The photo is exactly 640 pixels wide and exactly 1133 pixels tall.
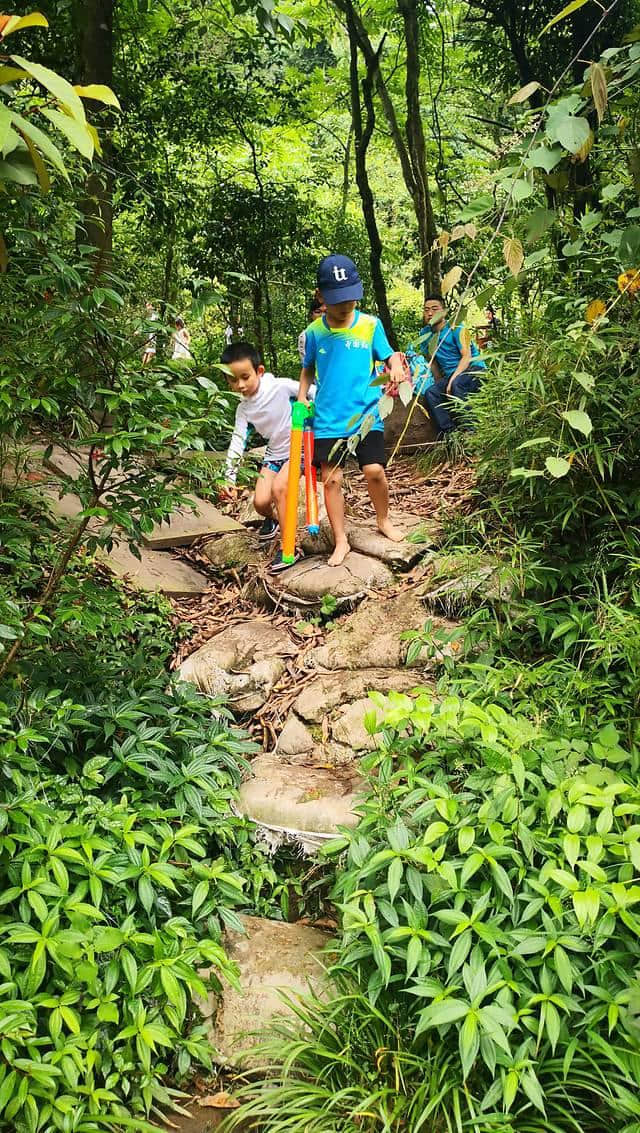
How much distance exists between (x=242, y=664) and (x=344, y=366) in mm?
1786

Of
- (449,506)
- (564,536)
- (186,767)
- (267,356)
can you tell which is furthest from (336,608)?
(267,356)

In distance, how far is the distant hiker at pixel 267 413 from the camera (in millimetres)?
5340

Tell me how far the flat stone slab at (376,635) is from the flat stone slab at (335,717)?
78 millimetres

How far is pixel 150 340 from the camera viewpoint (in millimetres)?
3240

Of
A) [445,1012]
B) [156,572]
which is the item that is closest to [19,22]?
[445,1012]

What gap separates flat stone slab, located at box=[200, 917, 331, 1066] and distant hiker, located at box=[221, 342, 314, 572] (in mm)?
2609

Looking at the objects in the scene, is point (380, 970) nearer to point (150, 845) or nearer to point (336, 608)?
point (150, 845)

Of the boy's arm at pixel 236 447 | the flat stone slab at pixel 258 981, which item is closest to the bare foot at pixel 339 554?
the boy's arm at pixel 236 447

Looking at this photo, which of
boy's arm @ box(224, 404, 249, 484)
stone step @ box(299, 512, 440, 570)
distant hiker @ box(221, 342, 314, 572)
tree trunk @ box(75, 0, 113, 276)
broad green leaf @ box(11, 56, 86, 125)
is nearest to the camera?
broad green leaf @ box(11, 56, 86, 125)

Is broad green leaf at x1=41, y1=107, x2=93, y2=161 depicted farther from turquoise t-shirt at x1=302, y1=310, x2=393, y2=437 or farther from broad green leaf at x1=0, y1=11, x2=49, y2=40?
turquoise t-shirt at x1=302, y1=310, x2=393, y2=437

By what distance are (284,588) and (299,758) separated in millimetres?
1443

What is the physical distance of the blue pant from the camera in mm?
6184

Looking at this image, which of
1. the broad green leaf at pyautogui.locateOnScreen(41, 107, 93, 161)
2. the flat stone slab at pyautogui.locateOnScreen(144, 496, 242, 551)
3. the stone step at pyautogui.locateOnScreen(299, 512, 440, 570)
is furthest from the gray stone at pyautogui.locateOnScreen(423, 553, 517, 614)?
the broad green leaf at pyautogui.locateOnScreen(41, 107, 93, 161)

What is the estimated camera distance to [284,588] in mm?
5168
